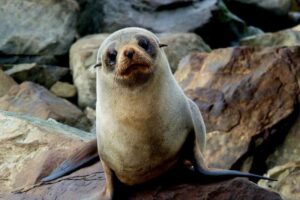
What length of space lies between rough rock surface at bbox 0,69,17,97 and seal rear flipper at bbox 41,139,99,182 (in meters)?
5.52

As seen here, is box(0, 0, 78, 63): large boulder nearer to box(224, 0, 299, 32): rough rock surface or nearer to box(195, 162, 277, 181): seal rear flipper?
box(224, 0, 299, 32): rough rock surface

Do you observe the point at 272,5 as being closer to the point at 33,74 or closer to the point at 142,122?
the point at 33,74

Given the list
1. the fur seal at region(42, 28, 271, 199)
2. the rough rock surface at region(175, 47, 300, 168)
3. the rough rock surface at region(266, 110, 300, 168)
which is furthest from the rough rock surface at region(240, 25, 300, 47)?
the fur seal at region(42, 28, 271, 199)

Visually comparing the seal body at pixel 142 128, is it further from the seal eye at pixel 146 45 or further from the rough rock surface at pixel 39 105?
the rough rock surface at pixel 39 105

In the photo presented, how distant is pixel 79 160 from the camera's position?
5.39 m

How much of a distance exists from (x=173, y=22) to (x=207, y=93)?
6082 mm

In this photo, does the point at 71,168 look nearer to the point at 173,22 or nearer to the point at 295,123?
the point at 295,123

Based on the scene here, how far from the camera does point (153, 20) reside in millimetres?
13375

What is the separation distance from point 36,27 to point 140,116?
8299 mm

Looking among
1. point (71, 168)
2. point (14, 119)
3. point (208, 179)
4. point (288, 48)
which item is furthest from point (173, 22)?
point (208, 179)

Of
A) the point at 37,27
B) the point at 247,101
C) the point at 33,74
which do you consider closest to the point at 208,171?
the point at 247,101

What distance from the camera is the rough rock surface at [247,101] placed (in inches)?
282

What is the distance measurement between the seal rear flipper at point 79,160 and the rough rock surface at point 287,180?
2.17 m

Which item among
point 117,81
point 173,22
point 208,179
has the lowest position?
point 173,22
